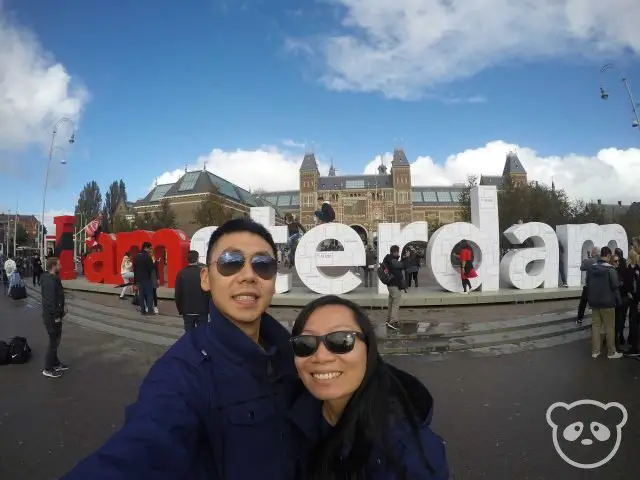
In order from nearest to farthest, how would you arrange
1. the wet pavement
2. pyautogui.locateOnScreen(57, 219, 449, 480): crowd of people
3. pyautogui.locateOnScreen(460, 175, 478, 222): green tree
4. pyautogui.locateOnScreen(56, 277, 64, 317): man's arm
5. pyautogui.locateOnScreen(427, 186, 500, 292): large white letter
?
pyautogui.locateOnScreen(57, 219, 449, 480): crowd of people → pyautogui.locateOnScreen(56, 277, 64, 317): man's arm → the wet pavement → pyautogui.locateOnScreen(427, 186, 500, 292): large white letter → pyautogui.locateOnScreen(460, 175, 478, 222): green tree

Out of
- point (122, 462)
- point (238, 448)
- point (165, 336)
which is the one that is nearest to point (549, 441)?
point (238, 448)

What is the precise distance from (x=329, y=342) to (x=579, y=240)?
46.0 feet

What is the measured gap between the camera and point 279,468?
1150 millimetres

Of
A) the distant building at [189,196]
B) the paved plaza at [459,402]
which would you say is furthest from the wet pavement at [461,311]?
the distant building at [189,196]

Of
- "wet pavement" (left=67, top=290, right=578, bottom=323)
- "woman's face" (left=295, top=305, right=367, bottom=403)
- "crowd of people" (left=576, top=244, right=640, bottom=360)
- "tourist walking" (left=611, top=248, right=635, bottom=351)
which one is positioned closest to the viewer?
"woman's face" (left=295, top=305, right=367, bottom=403)

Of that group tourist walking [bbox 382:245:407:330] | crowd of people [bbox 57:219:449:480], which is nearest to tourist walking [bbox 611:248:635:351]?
tourist walking [bbox 382:245:407:330]

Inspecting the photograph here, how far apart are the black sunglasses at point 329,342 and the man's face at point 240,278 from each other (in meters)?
0.20

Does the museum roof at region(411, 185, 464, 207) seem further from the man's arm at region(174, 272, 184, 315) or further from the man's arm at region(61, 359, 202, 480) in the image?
the man's arm at region(61, 359, 202, 480)

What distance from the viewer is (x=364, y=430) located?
46.1 inches

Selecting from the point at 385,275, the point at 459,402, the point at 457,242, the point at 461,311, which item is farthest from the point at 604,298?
the point at 457,242

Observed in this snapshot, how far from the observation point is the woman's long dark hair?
3.72 ft

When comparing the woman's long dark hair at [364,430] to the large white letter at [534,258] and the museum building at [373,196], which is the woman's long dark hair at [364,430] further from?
the museum building at [373,196]

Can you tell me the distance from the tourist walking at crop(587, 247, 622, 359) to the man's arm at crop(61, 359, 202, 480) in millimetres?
6549

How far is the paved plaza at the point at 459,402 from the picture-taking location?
309 cm
